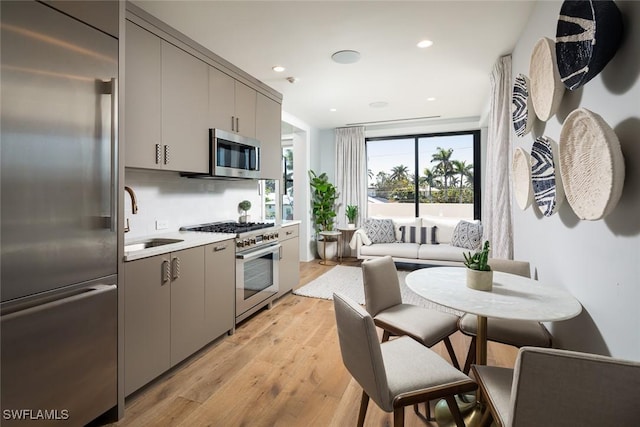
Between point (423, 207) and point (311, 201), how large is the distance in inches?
82.6

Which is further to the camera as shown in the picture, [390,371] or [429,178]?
[429,178]

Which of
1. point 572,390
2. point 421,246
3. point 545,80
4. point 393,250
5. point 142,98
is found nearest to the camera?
point 572,390

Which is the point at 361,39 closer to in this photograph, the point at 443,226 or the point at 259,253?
the point at 259,253

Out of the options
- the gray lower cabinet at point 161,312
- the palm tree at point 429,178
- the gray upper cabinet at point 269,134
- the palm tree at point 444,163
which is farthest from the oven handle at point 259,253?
the palm tree at point 444,163

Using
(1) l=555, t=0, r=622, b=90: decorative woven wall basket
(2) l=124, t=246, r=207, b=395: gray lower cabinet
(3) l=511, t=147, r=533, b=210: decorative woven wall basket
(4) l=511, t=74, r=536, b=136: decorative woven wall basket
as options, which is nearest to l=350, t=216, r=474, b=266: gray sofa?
(3) l=511, t=147, r=533, b=210: decorative woven wall basket

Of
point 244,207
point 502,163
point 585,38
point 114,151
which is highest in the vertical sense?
point 585,38

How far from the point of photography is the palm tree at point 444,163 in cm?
564

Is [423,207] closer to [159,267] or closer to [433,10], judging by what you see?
[433,10]

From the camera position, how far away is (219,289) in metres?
2.56

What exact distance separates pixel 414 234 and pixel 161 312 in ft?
14.0

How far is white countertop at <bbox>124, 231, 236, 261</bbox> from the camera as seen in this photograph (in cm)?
185

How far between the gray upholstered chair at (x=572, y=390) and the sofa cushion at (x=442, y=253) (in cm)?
394

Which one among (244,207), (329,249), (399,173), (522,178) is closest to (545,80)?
(522,178)

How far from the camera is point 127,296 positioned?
5.80 ft
